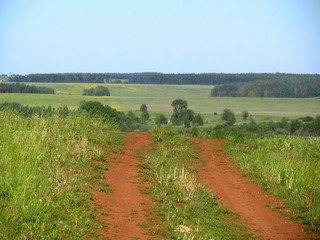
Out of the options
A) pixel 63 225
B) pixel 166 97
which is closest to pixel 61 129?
pixel 63 225

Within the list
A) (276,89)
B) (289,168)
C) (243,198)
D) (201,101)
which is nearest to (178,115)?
(289,168)

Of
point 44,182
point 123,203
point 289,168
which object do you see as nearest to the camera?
point 44,182

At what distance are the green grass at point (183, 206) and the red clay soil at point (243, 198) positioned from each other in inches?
10.9

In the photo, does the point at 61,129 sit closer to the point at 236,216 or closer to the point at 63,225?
the point at 236,216

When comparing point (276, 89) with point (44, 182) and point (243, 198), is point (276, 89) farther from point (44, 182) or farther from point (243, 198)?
point (44, 182)

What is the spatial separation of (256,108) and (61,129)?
6258cm

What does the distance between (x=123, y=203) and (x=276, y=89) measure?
77500 mm

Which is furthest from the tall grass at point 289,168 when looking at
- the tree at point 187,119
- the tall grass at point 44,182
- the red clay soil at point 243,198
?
the tree at point 187,119

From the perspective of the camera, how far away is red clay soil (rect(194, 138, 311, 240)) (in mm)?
8984

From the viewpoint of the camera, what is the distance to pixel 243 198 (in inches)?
432

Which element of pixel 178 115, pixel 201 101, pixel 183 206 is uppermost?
pixel 183 206

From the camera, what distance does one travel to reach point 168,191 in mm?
10336

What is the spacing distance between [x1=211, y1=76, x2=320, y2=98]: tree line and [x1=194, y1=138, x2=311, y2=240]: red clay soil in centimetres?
6821

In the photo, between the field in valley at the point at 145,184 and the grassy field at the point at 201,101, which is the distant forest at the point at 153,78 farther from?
the field in valley at the point at 145,184
